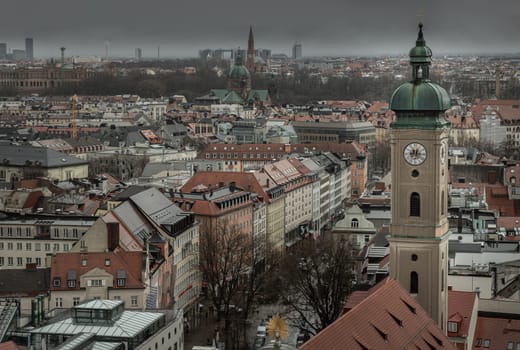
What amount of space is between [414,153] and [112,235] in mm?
24852

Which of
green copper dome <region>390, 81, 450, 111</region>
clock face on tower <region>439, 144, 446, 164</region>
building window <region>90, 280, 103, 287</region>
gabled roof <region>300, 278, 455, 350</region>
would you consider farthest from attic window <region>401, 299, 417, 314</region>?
building window <region>90, 280, 103, 287</region>

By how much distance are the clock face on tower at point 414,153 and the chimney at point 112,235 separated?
24204 millimetres

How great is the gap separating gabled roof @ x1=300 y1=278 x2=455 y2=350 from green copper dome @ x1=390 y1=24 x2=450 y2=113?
922 centimetres

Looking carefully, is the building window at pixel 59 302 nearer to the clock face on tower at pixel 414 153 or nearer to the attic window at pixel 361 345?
the clock face on tower at pixel 414 153

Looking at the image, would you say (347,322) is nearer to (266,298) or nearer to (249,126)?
(266,298)

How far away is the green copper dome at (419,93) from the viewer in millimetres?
56000

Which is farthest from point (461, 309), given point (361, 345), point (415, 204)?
point (361, 345)

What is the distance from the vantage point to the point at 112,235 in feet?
241

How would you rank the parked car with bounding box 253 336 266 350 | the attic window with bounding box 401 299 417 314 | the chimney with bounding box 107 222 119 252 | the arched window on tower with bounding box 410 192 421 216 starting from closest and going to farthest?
the attic window with bounding box 401 299 417 314
the arched window on tower with bounding box 410 192 421 216
the parked car with bounding box 253 336 266 350
the chimney with bounding box 107 222 119 252

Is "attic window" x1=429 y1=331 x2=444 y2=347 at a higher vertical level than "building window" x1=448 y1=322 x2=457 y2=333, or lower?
higher

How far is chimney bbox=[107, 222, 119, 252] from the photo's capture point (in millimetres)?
73375

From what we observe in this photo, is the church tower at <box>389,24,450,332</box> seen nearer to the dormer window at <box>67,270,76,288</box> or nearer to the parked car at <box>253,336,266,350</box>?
the parked car at <box>253,336,266,350</box>

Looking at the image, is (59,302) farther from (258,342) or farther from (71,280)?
(258,342)

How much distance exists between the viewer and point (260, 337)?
2825 inches
